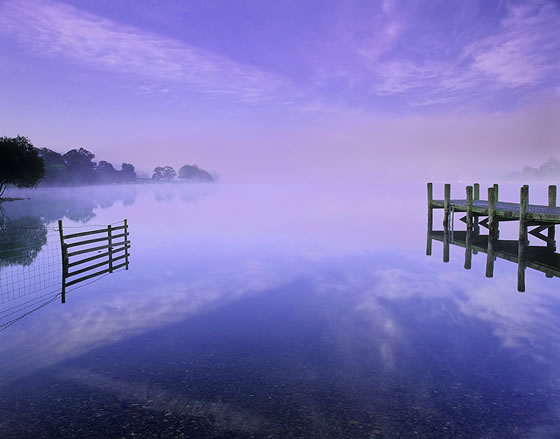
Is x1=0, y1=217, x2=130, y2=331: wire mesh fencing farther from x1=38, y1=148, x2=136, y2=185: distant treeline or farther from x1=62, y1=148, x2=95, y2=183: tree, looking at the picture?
x1=62, y1=148, x2=95, y2=183: tree

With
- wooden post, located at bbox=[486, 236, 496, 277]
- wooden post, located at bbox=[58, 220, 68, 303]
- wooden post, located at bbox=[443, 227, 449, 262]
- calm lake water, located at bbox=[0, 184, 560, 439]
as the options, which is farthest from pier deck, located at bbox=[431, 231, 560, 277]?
wooden post, located at bbox=[58, 220, 68, 303]

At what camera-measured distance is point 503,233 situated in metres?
42.5

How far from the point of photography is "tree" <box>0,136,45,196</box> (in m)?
68.2

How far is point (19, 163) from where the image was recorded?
232 ft

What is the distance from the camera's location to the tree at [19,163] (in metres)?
68.2

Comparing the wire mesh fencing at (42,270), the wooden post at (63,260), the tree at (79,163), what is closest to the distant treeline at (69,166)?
the tree at (79,163)

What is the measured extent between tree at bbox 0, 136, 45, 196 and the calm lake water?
55769 mm

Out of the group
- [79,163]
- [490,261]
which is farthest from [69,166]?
[490,261]

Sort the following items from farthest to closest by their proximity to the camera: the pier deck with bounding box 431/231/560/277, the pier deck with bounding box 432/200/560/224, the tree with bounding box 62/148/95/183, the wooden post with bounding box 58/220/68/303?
the tree with bounding box 62/148/95/183 < the pier deck with bounding box 432/200/560/224 < the pier deck with bounding box 431/231/560/277 < the wooden post with bounding box 58/220/68/303

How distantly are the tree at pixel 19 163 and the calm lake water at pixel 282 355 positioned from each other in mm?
55769

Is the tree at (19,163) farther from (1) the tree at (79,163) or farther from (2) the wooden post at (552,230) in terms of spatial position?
(1) the tree at (79,163)

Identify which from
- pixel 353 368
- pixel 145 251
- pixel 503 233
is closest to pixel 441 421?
pixel 353 368

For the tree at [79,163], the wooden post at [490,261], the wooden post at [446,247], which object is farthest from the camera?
the tree at [79,163]

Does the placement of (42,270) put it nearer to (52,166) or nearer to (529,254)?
(529,254)
